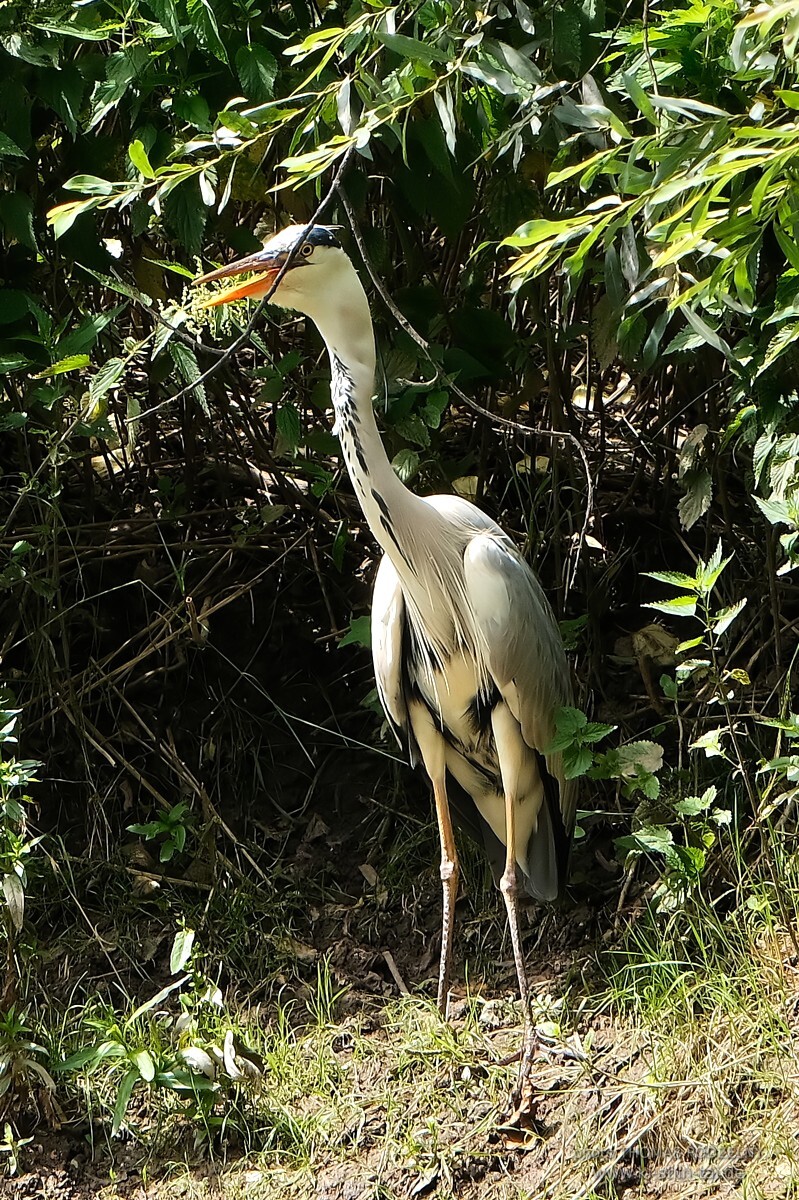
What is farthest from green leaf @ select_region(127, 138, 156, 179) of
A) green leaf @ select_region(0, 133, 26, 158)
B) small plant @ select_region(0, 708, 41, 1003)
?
small plant @ select_region(0, 708, 41, 1003)

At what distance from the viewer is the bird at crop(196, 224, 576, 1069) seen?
2504 mm

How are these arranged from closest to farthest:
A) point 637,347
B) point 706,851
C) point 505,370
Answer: point 637,347 → point 706,851 → point 505,370

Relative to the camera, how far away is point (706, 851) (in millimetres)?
2869

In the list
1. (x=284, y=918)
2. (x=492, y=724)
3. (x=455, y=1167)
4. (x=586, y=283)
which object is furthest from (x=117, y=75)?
(x=455, y=1167)

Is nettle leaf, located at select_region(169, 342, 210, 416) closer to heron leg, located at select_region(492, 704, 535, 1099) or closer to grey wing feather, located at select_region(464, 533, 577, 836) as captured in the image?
grey wing feather, located at select_region(464, 533, 577, 836)

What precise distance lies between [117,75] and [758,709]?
1.94 metres

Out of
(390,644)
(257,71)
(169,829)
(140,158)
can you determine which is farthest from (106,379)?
(169,829)

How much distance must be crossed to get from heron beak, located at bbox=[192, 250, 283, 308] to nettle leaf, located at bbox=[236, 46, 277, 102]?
29cm

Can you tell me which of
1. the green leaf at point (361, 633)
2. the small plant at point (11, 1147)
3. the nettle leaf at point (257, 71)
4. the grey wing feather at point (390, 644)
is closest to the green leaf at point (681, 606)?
the grey wing feather at point (390, 644)

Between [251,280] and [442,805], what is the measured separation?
1173 millimetres

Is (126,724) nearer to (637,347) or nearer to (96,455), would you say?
(96,455)

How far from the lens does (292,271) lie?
2438 millimetres

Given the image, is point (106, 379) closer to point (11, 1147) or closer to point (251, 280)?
point (251, 280)

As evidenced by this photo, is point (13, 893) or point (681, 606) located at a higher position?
point (681, 606)
